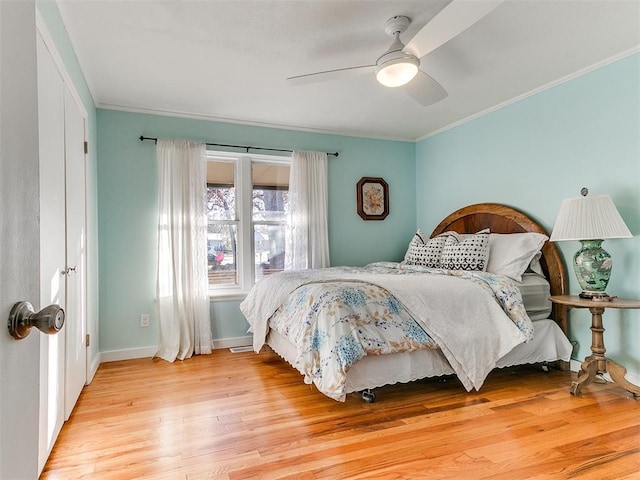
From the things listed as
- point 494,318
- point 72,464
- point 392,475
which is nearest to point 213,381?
point 72,464

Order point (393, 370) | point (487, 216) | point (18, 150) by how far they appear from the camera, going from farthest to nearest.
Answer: point (487, 216)
point (393, 370)
point (18, 150)

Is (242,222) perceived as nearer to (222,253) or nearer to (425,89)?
(222,253)

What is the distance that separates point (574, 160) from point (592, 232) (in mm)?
815

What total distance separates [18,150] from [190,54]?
2.31 m

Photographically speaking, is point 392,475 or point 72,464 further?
point 72,464

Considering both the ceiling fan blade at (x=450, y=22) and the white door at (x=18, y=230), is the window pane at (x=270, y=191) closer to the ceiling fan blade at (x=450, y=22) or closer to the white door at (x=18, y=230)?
the ceiling fan blade at (x=450, y=22)

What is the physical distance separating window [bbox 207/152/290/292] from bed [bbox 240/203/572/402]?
732 millimetres

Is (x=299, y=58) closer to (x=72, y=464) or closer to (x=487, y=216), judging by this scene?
(x=487, y=216)

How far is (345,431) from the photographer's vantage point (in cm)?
214

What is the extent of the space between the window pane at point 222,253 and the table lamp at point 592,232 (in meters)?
2.95

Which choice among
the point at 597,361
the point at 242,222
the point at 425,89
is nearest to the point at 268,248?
the point at 242,222

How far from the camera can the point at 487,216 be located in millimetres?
3834

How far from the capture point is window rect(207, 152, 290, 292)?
4121 millimetres

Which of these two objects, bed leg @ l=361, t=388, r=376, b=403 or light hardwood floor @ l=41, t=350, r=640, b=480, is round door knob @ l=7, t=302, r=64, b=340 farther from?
bed leg @ l=361, t=388, r=376, b=403
